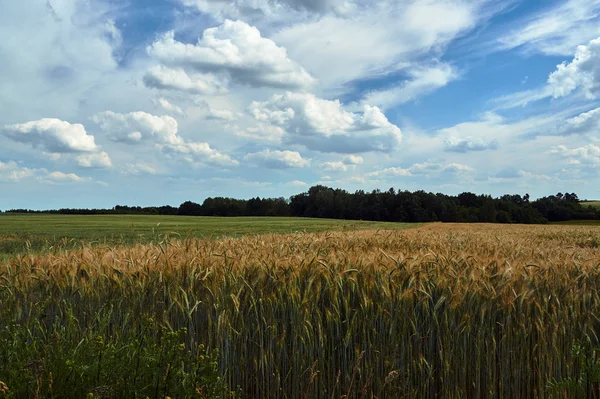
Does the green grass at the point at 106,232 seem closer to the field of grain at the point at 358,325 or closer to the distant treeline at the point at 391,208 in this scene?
the field of grain at the point at 358,325

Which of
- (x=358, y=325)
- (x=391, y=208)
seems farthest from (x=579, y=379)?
(x=391, y=208)

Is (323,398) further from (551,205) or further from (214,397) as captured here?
(551,205)

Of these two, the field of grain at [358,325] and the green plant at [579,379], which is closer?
the green plant at [579,379]

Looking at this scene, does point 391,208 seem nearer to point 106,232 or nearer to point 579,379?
point 106,232

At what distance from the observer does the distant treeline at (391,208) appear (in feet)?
244

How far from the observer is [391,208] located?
76.2m

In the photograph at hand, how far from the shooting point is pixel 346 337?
3.56 metres

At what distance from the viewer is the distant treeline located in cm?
7431

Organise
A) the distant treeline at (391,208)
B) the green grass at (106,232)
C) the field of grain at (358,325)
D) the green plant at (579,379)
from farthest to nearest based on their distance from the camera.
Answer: the distant treeline at (391,208) → the green grass at (106,232) → the field of grain at (358,325) → the green plant at (579,379)

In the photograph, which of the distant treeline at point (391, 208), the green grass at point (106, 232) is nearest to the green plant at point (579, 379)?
the green grass at point (106, 232)

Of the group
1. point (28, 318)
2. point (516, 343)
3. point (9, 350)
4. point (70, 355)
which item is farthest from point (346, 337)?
point (28, 318)

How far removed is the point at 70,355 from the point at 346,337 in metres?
2.05

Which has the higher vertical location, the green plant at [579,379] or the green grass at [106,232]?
the green grass at [106,232]

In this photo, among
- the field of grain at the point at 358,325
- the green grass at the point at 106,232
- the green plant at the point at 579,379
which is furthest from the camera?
the green grass at the point at 106,232
